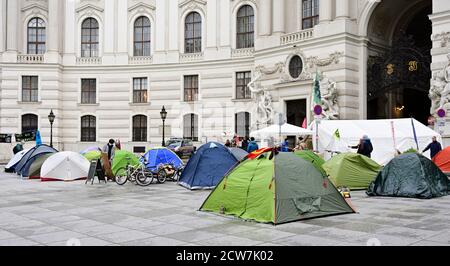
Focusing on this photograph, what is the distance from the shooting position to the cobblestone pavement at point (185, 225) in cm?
860

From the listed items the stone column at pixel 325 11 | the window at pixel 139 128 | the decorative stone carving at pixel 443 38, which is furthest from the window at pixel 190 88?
the decorative stone carving at pixel 443 38

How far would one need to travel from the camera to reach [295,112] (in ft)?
103

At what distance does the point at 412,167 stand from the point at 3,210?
10.9 meters

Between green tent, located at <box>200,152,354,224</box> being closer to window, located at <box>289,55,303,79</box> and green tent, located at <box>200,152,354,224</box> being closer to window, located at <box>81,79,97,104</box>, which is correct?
window, located at <box>289,55,303,79</box>

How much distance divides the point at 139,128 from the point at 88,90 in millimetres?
5331

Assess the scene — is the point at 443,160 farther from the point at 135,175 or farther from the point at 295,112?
the point at 295,112

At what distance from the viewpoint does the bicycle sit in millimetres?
18828

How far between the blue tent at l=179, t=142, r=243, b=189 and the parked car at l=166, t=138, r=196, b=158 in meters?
14.0

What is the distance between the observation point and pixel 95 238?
889cm

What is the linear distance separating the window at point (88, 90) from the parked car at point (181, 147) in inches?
380

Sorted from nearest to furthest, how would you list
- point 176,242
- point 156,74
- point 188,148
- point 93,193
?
1. point 176,242
2. point 93,193
3. point 188,148
4. point 156,74

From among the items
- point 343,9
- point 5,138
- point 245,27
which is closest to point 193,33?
point 245,27

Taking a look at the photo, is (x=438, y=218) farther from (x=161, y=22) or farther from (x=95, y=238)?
(x=161, y=22)

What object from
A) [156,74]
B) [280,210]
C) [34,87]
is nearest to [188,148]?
[156,74]
